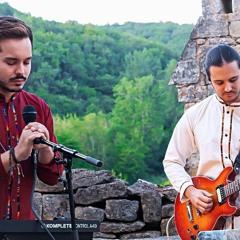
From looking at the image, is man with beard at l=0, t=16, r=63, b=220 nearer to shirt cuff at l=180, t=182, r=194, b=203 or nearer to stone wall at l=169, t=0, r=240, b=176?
shirt cuff at l=180, t=182, r=194, b=203

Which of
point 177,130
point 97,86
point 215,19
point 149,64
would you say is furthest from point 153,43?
point 177,130

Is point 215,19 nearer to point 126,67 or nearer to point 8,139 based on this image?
point 8,139

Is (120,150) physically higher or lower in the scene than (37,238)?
lower

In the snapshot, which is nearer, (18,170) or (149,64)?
(18,170)

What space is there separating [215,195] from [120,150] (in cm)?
2212

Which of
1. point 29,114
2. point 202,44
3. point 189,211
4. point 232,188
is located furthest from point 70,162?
point 202,44

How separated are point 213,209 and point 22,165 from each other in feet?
3.65

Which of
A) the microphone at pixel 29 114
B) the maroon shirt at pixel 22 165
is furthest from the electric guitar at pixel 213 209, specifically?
the microphone at pixel 29 114

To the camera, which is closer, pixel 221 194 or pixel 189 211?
pixel 221 194

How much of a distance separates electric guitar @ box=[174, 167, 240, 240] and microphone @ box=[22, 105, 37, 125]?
3.52 feet

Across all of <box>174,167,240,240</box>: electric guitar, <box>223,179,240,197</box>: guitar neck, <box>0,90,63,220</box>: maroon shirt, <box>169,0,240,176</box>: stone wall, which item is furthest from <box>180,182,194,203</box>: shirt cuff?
<box>169,0,240,176</box>: stone wall

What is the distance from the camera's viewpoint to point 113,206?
5.68 meters

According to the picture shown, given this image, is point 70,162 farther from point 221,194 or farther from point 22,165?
point 221,194

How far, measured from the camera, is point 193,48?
251 inches
